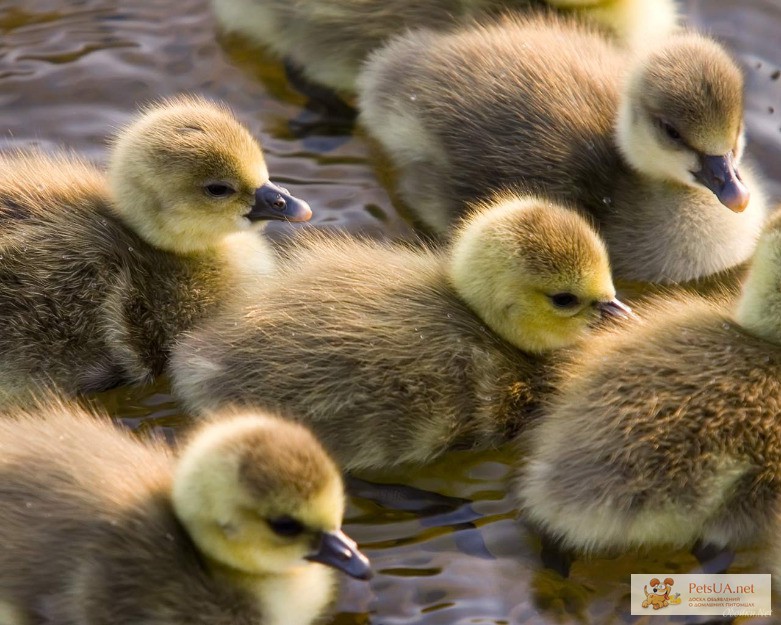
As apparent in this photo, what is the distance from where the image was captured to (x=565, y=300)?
2945 millimetres

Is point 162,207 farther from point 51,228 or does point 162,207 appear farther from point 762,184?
point 762,184

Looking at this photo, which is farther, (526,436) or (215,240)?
(215,240)

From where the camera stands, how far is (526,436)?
115 inches

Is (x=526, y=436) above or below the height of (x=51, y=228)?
below

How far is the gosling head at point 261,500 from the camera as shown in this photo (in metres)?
2.32

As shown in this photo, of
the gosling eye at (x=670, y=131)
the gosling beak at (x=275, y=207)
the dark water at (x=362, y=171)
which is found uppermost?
the gosling eye at (x=670, y=131)

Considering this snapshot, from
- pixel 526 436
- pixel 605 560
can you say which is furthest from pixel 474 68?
pixel 605 560

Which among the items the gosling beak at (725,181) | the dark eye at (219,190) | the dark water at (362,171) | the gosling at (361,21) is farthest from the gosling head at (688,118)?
the dark eye at (219,190)

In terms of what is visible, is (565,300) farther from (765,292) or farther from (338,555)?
(338,555)

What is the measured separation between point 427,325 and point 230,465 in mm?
675

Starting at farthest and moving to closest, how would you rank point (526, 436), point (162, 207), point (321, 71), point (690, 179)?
point (321, 71) < point (690, 179) < point (162, 207) < point (526, 436)

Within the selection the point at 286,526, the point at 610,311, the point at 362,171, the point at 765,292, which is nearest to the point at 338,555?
→ the point at 286,526

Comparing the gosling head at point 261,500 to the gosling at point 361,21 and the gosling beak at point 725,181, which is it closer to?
the gosling beak at point 725,181

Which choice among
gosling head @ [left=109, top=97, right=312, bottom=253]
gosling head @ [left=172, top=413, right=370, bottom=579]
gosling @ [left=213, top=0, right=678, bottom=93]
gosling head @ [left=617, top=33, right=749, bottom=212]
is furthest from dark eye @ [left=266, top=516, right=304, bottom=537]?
gosling @ [left=213, top=0, right=678, bottom=93]
